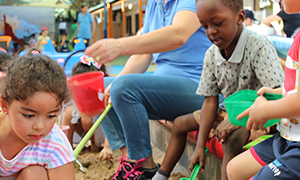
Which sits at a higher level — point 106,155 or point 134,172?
point 134,172

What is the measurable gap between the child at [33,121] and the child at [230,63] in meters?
0.60

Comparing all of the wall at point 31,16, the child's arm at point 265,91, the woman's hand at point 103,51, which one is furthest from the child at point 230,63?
the wall at point 31,16

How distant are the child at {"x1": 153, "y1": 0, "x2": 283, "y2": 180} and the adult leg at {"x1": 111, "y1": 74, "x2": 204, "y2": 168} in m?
0.16

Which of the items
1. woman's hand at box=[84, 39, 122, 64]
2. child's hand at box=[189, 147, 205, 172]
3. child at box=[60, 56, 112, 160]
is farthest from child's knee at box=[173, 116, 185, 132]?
child at box=[60, 56, 112, 160]

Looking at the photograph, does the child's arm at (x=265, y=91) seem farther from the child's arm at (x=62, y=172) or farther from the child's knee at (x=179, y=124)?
the child's arm at (x=62, y=172)

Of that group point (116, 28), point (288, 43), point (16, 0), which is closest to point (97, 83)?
point (288, 43)

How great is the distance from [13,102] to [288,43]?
2.15 metres

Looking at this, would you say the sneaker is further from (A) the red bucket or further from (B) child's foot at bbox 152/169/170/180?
(A) the red bucket

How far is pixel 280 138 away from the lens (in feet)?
3.05

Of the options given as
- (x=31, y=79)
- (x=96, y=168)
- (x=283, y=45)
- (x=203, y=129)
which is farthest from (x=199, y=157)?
A: (x=283, y=45)

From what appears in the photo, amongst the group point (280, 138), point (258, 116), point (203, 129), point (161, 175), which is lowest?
point (161, 175)

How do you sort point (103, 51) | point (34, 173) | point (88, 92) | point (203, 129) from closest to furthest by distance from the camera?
point (34, 173) → point (103, 51) → point (203, 129) → point (88, 92)

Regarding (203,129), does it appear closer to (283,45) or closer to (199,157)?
(199,157)

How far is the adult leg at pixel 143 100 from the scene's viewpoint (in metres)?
1.42
